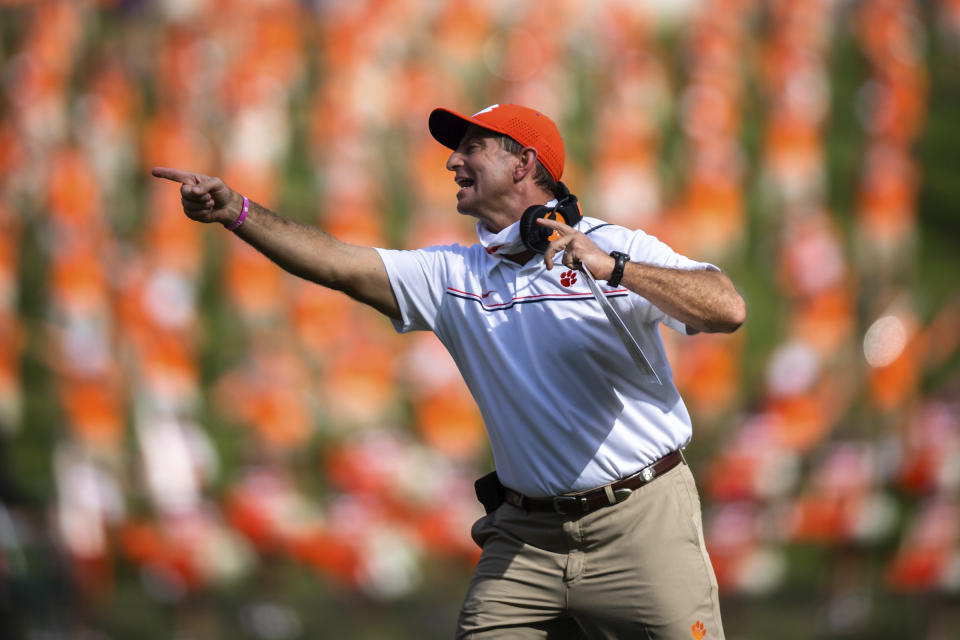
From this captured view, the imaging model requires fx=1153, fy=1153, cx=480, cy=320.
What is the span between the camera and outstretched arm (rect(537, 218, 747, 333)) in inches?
102

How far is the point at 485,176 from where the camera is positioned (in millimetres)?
3104

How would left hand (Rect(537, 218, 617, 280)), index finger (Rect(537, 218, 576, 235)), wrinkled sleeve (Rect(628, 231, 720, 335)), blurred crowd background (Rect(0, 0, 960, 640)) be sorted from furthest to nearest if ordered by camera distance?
Answer: blurred crowd background (Rect(0, 0, 960, 640)), wrinkled sleeve (Rect(628, 231, 720, 335)), index finger (Rect(537, 218, 576, 235)), left hand (Rect(537, 218, 617, 280))

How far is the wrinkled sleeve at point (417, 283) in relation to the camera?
3150 mm

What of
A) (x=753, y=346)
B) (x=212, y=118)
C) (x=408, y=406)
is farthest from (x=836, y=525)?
(x=212, y=118)

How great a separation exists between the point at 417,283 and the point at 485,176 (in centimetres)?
35

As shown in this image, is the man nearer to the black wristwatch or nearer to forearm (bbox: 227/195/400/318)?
forearm (bbox: 227/195/400/318)

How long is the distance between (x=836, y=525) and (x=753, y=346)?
1523 mm

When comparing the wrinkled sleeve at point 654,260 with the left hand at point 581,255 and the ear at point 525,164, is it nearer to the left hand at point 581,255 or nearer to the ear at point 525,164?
the left hand at point 581,255

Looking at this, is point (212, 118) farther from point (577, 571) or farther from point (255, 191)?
point (577, 571)

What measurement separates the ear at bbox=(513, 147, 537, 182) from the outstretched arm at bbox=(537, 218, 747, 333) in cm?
43

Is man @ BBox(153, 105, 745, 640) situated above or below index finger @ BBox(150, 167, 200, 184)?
below

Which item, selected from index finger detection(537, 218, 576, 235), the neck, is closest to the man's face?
the neck

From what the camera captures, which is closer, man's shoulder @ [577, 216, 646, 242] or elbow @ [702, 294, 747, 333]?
elbow @ [702, 294, 747, 333]

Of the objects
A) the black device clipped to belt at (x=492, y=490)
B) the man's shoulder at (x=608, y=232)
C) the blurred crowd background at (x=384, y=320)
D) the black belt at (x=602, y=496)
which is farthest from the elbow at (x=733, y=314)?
the blurred crowd background at (x=384, y=320)
